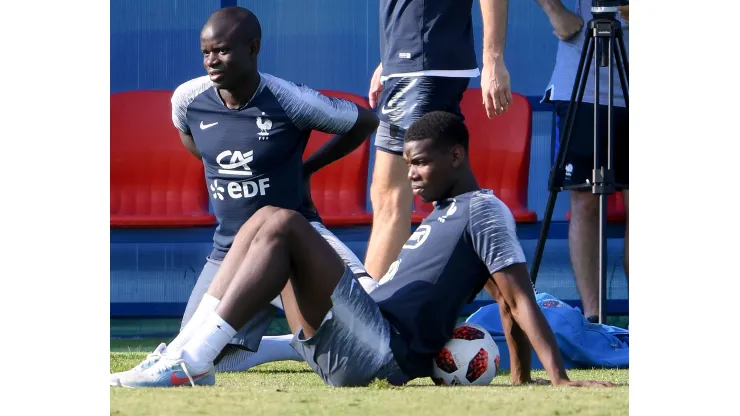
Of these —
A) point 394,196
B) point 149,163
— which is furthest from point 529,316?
point 149,163

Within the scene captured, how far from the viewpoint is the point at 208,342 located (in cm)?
365

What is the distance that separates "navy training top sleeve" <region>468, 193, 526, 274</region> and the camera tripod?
1168 mm

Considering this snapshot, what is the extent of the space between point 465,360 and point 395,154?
109cm

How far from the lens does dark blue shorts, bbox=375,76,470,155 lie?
4.59 metres

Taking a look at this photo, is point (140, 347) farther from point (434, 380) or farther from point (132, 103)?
point (434, 380)

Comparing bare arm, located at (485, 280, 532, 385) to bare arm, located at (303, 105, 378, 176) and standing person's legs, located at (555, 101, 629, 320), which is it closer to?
bare arm, located at (303, 105, 378, 176)

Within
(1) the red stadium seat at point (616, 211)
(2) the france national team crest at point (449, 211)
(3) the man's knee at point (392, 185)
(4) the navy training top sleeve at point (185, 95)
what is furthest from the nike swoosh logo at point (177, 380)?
(1) the red stadium seat at point (616, 211)

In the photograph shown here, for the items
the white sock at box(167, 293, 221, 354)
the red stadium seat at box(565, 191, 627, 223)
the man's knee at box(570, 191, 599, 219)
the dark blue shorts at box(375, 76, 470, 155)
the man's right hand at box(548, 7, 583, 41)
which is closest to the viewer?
the white sock at box(167, 293, 221, 354)

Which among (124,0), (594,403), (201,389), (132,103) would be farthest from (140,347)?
(594,403)

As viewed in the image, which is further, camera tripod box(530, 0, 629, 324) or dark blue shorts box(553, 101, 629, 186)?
dark blue shorts box(553, 101, 629, 186)

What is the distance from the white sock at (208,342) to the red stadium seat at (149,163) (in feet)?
10.4

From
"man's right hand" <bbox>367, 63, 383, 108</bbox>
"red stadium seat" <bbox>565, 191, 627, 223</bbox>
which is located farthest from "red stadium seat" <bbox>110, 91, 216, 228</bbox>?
"red stadium seat" <bbox>565, 191, 627, 223</bbox>
